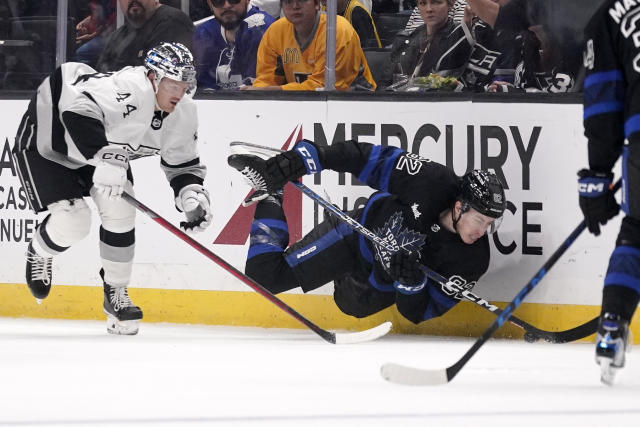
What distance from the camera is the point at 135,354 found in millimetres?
3225

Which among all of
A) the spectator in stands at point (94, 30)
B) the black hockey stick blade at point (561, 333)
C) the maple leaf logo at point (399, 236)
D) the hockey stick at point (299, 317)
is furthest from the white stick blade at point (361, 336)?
the spectator in stands at point (94, 30)

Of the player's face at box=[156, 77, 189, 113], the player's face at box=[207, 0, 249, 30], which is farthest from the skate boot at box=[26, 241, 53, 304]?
the player's face at box=[207, 0, 249, 30]

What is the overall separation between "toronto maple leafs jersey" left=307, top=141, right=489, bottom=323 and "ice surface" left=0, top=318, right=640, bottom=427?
211 millimetres

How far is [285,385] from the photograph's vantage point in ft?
8.13

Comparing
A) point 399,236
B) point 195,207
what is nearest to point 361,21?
point 399,236

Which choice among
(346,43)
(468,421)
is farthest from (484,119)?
(468,421)

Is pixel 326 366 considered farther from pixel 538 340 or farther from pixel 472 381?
pixel 538 340

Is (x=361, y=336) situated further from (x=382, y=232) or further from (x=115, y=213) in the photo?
(x=115, y=213)

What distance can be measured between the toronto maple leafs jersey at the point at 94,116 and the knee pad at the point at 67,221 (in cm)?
16

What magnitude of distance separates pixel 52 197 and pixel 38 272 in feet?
1.19

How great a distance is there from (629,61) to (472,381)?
87cm

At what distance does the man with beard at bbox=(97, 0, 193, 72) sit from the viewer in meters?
4.52

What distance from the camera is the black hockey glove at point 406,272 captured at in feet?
12.5

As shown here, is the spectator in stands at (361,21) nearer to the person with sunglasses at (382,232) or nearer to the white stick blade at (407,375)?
the person with sunglasses at (382,232)
